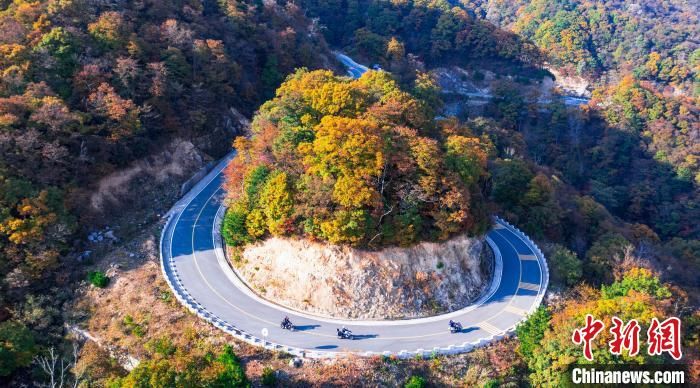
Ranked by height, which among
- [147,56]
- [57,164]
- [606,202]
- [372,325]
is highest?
[147,56]

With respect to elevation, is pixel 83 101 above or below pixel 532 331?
above

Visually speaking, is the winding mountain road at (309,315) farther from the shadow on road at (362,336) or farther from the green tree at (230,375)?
the green tree at (230,375)

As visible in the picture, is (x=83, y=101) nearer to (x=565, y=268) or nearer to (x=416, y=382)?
(x=416, y=382)

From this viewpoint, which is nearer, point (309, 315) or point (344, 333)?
point (344, 333)

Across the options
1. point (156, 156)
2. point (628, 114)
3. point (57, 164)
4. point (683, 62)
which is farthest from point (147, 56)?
point (683, 62)

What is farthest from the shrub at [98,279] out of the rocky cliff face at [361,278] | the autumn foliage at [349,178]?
the rocky cliff face at [361,278]

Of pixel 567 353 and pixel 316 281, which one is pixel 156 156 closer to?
pixel 316 281

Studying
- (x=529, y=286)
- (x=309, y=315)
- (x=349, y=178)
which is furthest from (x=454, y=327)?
(x=349, y=178)
